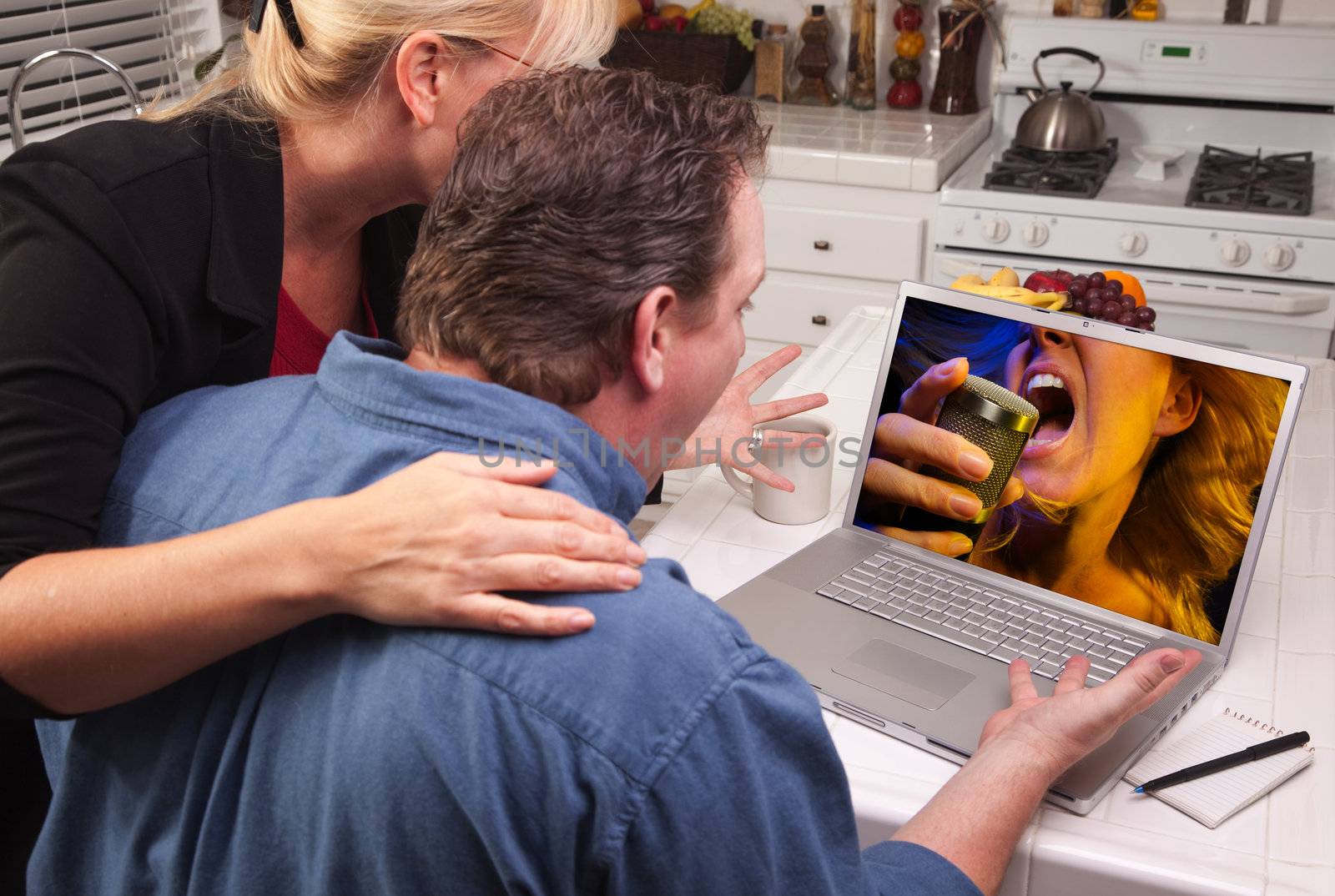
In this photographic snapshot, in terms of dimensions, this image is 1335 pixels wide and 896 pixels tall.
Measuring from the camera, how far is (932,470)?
127 cm

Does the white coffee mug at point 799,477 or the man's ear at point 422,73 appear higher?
the man's ear at point 422,73

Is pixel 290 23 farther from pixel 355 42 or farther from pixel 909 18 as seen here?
pixel 909 18

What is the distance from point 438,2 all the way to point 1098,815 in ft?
2.90

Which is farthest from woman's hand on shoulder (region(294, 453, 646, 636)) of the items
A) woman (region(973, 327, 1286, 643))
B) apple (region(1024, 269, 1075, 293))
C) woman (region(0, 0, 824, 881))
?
apple (region(1024, 269, 1075, 293))

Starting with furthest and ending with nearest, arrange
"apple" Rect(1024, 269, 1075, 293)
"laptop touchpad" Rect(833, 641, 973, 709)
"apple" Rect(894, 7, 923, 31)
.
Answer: "apple" Rect(894, 7, 923, 31)
"apple" Rect(1024, 269, 1075, 293)
"laptop touchpad" Rect(833, 641, 973, 709)

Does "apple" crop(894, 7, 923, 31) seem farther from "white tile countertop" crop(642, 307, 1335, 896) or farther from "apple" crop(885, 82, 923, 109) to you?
"white tile countertop" crop(642, 307, 1335, 896)

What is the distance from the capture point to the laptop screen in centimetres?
110

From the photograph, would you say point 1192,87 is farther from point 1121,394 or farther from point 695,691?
point 695,691

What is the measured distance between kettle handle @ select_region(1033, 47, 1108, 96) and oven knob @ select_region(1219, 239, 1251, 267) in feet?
2.11

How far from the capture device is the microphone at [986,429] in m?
1.20

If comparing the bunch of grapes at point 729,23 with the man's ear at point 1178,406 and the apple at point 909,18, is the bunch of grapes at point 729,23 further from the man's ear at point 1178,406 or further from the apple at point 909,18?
the man's ear at point 1178,406

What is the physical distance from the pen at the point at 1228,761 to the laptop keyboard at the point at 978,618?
123mm

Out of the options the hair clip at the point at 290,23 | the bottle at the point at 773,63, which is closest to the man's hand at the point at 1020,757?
the hair clip at the point at 290,23

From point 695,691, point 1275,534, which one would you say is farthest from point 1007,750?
point 1275,534
